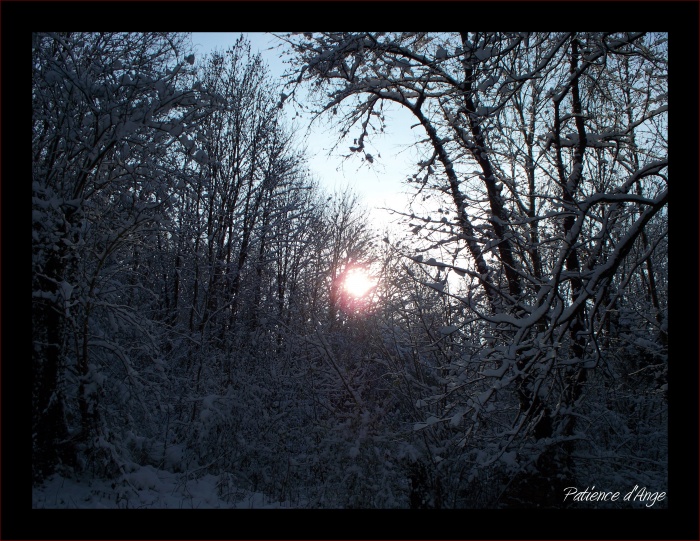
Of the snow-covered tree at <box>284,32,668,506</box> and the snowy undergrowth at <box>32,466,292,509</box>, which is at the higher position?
the snow-covered tree at <box>284,32,668,506</box>

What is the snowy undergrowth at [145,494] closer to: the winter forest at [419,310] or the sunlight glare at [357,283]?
the winter forest at [419,310]

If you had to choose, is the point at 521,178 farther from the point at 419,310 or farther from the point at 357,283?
the point at 357,283

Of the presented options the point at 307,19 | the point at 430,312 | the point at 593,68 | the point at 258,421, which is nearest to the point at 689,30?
the point at 307,19

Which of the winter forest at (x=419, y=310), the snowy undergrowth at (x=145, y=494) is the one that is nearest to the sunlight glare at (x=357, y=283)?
the winter forest at (x=419, y=310)

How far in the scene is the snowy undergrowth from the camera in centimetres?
482

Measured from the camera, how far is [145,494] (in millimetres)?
5562

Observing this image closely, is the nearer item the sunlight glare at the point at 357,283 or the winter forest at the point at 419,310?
the winter forest at the point at 419,310

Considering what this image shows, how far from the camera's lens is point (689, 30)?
10.5 ft

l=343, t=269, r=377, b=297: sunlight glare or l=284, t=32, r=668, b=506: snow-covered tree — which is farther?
l=343, t=269, r=377, b=297: sunlight glare

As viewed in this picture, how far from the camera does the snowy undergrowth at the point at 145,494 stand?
15.8 ft

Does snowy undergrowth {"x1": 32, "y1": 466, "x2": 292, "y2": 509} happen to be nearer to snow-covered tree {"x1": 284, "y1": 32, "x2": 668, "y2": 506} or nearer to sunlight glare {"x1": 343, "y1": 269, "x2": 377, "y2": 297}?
snow-covered tree {"x1": 284, "y1": 32, "x2": 668, "y2": 506}

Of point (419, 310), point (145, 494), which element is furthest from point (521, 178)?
point (145, 494)

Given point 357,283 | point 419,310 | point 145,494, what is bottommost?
point 145,494

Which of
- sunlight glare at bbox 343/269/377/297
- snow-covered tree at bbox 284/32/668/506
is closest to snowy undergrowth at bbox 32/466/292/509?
snow-covered tree at bbox 284/32/668/506
